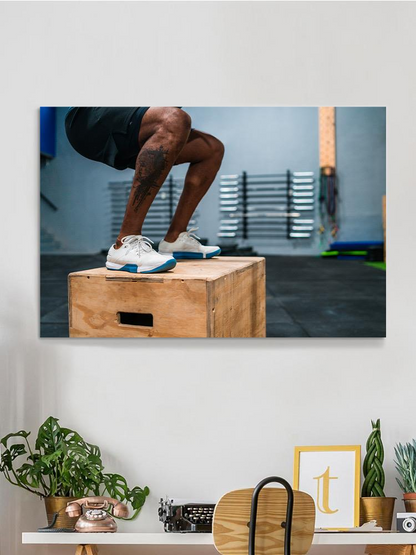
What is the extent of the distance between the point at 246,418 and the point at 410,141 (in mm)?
1213

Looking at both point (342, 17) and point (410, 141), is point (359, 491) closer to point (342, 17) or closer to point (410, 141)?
point (410, 141)

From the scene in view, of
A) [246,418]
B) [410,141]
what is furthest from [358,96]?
[246,418]

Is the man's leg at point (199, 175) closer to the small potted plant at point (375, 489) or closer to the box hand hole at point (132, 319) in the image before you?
the box hand hole at point (132, 319)

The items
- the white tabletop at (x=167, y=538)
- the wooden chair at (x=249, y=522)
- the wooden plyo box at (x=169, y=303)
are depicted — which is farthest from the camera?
the wooden plyo box at (x=169, y=303)

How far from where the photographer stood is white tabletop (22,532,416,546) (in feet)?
7.77

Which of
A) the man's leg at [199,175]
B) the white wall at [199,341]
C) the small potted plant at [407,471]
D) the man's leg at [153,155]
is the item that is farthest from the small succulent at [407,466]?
the man's leg at [153,155]

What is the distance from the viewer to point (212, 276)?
8.76ft

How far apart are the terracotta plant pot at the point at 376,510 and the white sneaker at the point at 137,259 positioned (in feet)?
3.55

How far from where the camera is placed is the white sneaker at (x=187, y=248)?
2740 millimetres

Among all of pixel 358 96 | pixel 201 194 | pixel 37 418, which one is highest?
pixel 358 96

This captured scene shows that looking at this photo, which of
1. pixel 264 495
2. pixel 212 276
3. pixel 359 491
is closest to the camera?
pixel 264 495

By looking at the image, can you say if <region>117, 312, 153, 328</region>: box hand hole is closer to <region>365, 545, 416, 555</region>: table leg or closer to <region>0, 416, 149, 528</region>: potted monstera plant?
<region>0, 416, 149, 528</region>: potted monstera plant

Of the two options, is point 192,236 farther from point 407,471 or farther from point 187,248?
point 407,471

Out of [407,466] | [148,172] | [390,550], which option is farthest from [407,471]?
[148,172]
